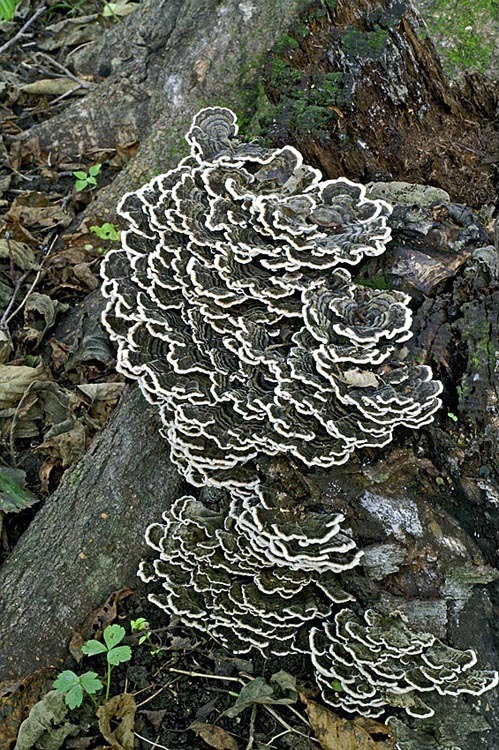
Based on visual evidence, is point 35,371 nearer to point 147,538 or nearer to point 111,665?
point 147,538

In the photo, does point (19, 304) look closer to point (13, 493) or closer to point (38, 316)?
point (38, 316)

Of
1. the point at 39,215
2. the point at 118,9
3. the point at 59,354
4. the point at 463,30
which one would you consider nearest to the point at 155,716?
the point at 59,354

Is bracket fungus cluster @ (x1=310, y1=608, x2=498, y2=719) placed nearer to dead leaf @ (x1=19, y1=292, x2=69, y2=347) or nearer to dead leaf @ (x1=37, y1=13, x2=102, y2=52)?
dead leaf @ (x1=19, y1=292, x2=69, y2=347)

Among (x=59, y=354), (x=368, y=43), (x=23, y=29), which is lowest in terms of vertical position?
(x=59, y=354)

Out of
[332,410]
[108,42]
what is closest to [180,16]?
[108,42]

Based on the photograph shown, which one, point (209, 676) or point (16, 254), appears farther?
point (16, 254)

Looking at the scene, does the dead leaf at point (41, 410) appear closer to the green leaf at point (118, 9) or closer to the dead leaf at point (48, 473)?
the dead leaf at point (48, 473)
